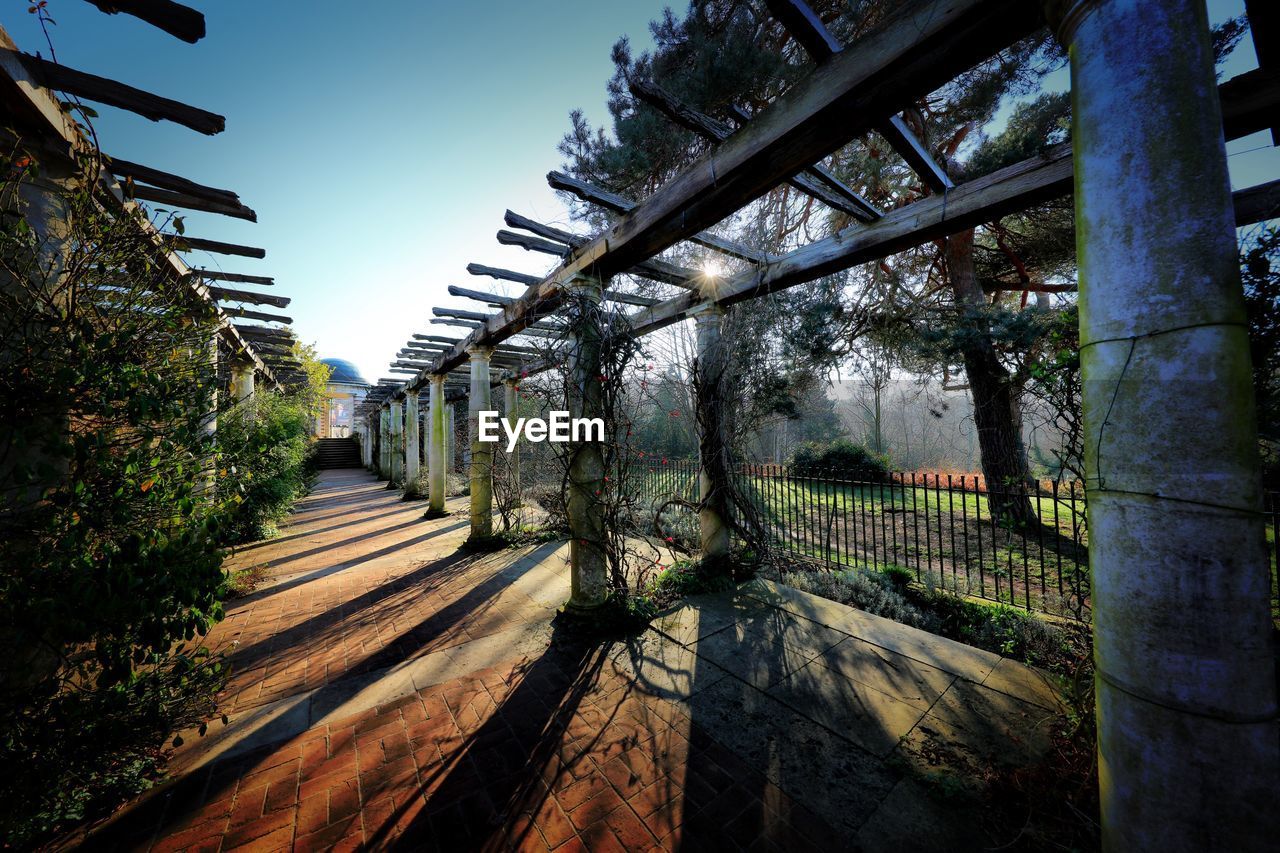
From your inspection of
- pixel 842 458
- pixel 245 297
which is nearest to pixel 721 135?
pixel 245 297

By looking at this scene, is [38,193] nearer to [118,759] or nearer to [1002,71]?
[118,759]

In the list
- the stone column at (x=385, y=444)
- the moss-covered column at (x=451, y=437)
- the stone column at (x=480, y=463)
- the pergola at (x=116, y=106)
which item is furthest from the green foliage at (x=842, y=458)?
the stone column at (x=385, y=444)

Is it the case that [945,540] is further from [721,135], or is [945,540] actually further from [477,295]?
[477,295]

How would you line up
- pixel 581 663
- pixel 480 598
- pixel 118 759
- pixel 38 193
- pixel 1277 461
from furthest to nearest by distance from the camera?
pixel 1277 461, pixel 480 598, pixel 581 663, pixel 38 193, pixel 118 759

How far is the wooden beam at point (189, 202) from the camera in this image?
3186 mm

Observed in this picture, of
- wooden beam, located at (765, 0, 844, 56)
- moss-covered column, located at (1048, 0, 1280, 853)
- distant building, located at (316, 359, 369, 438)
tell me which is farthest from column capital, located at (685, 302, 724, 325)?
distant building, located at (316, 359, 369, 438)

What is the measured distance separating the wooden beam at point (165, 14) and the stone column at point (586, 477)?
94.6 inches

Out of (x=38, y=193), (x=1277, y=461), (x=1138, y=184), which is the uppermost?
(x=38, y=193)

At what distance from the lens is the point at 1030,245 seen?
679cm

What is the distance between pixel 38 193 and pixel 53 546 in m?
2.16

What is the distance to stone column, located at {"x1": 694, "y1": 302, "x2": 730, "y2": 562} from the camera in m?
4.57

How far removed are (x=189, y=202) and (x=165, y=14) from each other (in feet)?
5.61

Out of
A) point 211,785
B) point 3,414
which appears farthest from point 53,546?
point 211,785

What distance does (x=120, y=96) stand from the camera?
2.42 m
